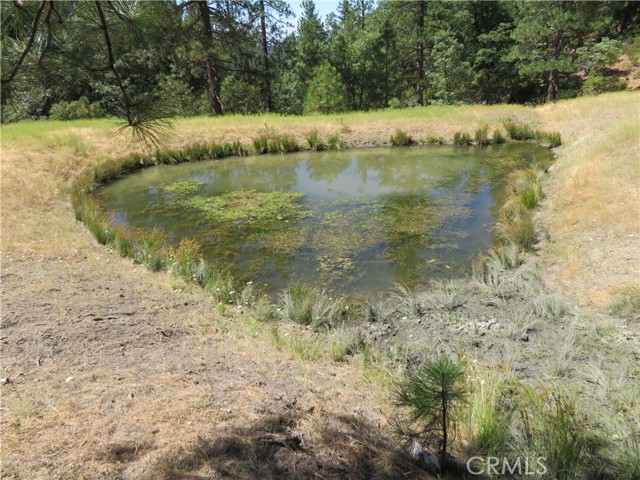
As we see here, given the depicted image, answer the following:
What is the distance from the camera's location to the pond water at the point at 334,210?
20.4ft

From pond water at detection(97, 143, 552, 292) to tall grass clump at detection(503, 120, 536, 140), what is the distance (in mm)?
867

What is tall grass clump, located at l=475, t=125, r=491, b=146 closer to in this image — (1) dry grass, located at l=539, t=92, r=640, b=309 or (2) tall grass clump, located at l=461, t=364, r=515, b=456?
(1) dry grass, located at l=539, t=92, r=640, b=309

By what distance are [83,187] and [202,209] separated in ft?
9.92

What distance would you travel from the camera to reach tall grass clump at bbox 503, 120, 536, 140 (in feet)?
49.7

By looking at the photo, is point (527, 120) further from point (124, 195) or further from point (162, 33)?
point (162, 33)

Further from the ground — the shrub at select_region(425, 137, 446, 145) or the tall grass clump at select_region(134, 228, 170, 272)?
the shrub at select_region(425, 137, 446, 145)

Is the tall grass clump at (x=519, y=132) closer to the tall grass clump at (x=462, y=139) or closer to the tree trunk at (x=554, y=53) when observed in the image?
the tall grass clump at (x=462, y=139)

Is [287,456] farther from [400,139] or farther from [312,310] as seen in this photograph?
[400,139]

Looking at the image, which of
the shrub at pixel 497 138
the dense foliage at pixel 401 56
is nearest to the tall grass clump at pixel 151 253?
the dense foliage at pixel 401 56

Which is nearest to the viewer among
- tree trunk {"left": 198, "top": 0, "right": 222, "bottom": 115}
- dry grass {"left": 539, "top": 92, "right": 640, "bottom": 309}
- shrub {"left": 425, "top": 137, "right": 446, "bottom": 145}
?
dry grass {"left": 539, "top": 92, "right": 640, "bottom": 309}

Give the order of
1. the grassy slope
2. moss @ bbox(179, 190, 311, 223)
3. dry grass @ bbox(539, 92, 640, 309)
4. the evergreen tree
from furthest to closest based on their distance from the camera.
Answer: the evergreen tree < moss @ bbox(179, 190, 311, 223) < the grassy slope < dry grass @ bbox(539, 92, 640, 309)

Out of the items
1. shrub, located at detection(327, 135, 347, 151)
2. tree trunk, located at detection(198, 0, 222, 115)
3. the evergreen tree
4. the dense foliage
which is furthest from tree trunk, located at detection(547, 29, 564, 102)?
tree trunk, located at detection(198, 0, 222, 115)

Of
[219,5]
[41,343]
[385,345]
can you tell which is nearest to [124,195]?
[41,343]

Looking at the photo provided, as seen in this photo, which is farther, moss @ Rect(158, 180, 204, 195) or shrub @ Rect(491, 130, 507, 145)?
shrub @ Rect(491, 130, 507, 145)
